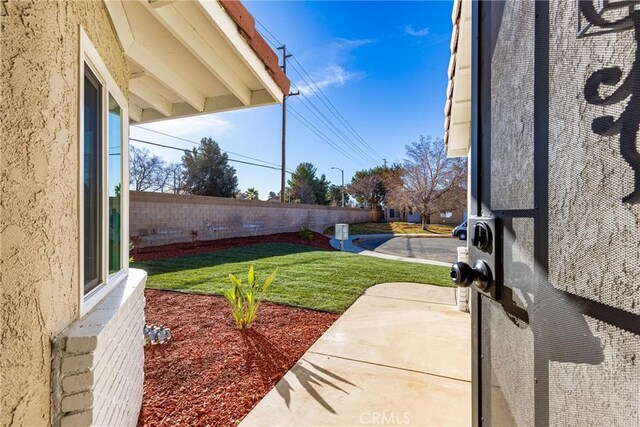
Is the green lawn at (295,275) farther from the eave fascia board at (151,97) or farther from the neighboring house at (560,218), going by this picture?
the neighboring house at (560,218)

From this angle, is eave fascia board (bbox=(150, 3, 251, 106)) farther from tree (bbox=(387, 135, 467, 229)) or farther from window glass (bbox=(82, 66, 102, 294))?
tree (bbox=(387, 135, 467, 229))

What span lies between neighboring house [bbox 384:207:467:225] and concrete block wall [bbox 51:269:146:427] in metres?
29.1

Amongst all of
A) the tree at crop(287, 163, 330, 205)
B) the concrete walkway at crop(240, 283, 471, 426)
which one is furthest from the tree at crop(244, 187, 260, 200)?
the concrete walkway at crop(240, 283, 471, 426)

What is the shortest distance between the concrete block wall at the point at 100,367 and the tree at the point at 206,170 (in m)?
26.1

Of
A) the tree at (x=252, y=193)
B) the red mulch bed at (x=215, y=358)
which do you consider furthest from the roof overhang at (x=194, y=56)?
the tree at (x=252, y=193)

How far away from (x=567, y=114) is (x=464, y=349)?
322cm

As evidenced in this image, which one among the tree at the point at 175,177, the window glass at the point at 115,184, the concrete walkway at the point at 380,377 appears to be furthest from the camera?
the tree at the point at 175,177

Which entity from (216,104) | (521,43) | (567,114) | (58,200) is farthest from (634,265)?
(216,104)

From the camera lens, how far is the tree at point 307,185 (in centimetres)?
3550

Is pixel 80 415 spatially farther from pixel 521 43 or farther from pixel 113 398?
pixel 521 43

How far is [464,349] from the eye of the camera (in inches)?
130

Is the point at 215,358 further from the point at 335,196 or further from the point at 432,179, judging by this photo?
the point at 335,196

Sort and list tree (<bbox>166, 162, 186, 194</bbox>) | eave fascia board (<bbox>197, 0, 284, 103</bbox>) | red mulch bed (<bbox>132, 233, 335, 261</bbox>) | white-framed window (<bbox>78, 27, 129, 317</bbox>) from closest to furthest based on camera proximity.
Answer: white-framed window (<bbox>78, 27, 129, 317</bbox>) → eave fascia board (<bbox>197, 0, 284, 103</bbox>) → red mulch bed (<bbox>132, 233, 335, 261</bbox>) → tree (<bbox>166, 162, 186, 194</bbox>)
